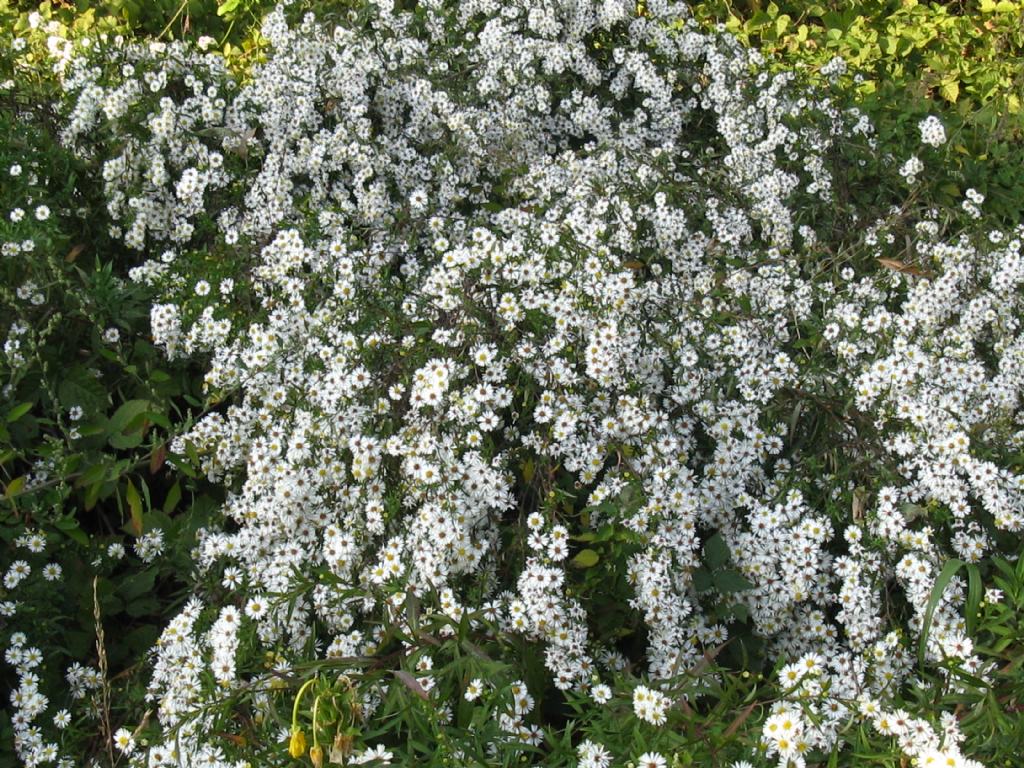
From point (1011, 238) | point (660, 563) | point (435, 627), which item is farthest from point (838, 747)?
point (1011, 238)

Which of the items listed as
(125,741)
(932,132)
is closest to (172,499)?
(125,741)

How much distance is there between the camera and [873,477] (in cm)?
276

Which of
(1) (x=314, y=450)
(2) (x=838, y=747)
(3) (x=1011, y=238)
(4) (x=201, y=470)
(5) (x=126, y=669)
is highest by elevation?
(3) (x=1011, y=238)

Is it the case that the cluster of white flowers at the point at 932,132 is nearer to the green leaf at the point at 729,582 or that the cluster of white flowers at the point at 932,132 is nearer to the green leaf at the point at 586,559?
the green leaf at the point at 729,582

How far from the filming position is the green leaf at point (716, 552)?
8.68ft

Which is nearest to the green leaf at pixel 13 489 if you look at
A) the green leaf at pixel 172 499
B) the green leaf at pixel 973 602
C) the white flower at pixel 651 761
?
the green leaf at pixel 172 499

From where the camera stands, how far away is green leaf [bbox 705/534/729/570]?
8.68 ft

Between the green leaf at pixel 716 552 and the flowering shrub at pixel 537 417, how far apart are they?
0.04 ft

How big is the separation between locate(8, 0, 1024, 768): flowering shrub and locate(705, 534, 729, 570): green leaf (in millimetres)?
11

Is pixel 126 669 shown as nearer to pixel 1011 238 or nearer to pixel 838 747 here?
pixel 838 747

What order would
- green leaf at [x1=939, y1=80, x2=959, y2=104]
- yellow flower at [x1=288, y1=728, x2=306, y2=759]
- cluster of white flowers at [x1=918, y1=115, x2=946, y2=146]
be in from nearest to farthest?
yellow flower at [x1=288, y1=728, x2=306, y2=759] < cluster of white flowers at [x1=918, y1=115, x2=946, y2=146] < green leaf at [x1=939, y1=80, x2=959, y2=104]

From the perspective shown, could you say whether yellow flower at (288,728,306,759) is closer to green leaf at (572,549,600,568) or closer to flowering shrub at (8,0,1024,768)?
flowering shrub at (8,0,1024,768)

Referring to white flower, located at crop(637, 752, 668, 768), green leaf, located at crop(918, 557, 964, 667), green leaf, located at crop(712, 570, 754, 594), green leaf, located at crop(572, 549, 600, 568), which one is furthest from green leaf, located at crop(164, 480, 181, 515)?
green leaf, located at crop(918, 557, 964, 667)

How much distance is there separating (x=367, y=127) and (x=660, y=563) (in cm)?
236
